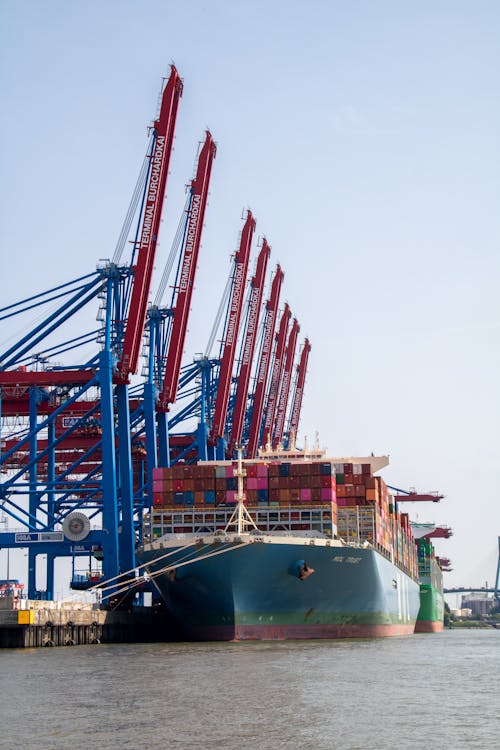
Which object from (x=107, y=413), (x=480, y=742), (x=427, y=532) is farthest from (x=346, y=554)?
(x=427, y=532)

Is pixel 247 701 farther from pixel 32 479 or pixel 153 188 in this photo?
pixel 32 479

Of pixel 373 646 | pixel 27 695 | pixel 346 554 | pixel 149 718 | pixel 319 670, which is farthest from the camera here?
pixel 346 554

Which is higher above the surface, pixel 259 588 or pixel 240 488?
pixel 240 488

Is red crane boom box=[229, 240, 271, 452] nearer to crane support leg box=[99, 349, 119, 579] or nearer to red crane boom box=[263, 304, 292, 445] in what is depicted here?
red crane boom box=[263, 304, 292, 445]

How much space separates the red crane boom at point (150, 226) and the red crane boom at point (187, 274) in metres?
9.15

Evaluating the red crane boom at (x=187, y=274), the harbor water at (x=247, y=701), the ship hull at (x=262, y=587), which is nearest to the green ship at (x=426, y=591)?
the red crane boom at (x=187, y=274)

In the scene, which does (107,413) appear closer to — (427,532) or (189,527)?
(189,527)

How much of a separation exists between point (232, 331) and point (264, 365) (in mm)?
18505

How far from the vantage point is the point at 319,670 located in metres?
38.4

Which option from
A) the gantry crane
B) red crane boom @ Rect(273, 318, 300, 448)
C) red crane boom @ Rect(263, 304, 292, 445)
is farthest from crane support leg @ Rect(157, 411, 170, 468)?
the gantry crane

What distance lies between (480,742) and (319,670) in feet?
46.3

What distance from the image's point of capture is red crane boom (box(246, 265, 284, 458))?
10575 centimetres

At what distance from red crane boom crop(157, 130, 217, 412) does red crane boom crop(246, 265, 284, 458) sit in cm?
2870

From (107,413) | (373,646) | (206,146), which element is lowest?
(373,646)
